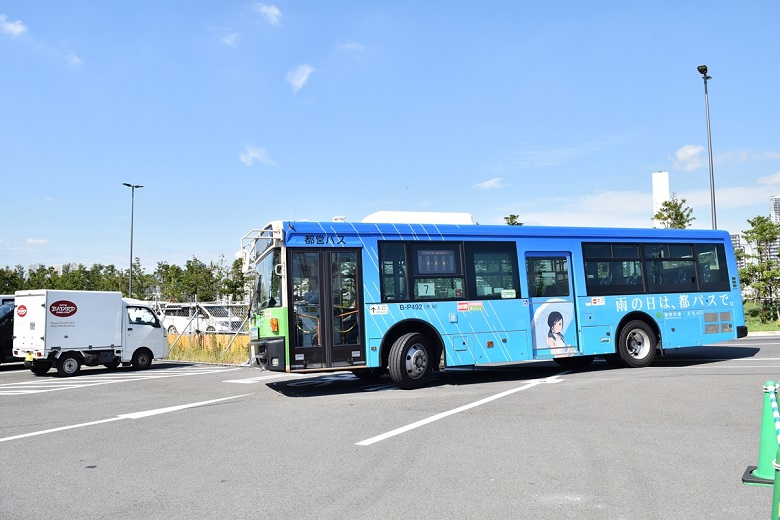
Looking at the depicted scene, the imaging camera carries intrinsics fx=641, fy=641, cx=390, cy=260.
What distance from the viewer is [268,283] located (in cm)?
1130

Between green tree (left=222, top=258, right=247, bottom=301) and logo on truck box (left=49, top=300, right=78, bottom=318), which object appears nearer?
logo on truck box (left=49, top=300, right=78, bottom=318)

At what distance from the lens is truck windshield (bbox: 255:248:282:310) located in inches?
429

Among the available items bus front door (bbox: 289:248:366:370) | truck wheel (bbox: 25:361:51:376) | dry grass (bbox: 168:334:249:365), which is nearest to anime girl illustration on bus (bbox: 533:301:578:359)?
bus front door (bbox: 289:248:366:370)

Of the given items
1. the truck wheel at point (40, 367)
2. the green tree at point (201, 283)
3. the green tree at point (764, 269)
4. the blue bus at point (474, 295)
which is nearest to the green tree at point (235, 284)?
the green tree at point (201, 283)

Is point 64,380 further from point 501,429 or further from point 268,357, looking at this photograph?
point 501,429

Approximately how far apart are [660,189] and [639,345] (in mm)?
23978

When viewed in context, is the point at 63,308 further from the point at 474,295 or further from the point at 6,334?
the point at 474,295

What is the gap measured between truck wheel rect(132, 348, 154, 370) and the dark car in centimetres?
406

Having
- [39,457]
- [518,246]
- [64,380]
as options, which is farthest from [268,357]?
[64,380]

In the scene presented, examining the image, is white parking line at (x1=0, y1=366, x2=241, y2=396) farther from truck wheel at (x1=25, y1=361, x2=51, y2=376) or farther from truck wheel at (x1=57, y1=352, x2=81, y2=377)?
truck wheel at (x1=25, y1=361, x2=51, y2=376)

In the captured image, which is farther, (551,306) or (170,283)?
(170,283)

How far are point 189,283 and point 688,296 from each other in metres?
38.0

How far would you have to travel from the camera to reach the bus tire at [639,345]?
→ 44.5 ft

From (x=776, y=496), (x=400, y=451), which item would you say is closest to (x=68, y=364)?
(x=400, y=451)
